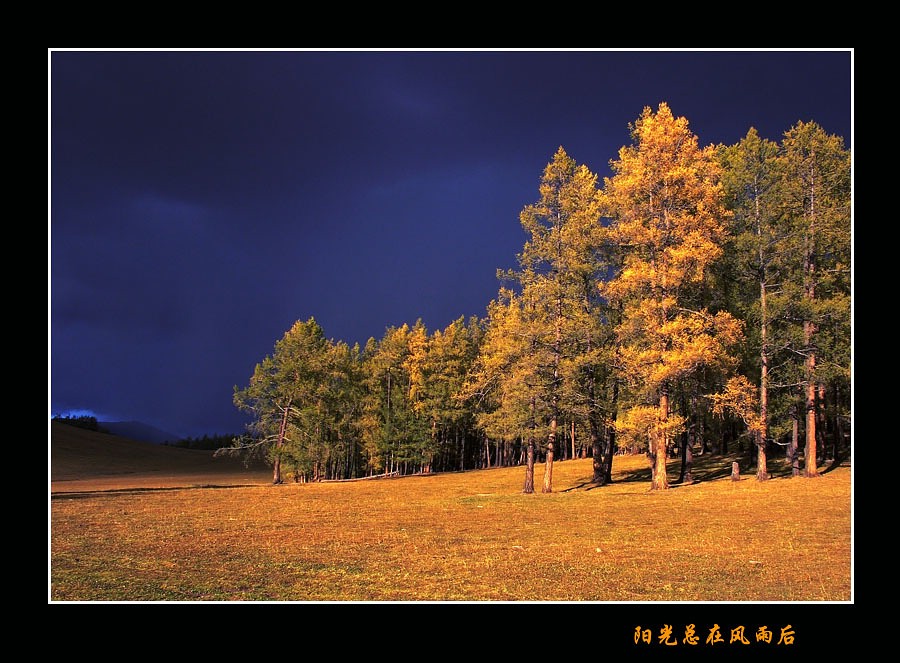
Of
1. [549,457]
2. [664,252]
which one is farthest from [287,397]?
[664,252]

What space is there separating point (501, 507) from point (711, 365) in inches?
452

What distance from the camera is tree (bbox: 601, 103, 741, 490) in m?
25.0

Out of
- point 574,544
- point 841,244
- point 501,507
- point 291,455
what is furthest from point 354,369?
point 574,544

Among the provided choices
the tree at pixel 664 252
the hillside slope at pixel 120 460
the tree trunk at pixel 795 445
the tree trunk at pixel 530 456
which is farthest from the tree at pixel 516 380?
the hillside slope at pixel 120 460

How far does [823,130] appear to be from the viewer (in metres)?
27.7

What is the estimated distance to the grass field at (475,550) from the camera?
8977 mm

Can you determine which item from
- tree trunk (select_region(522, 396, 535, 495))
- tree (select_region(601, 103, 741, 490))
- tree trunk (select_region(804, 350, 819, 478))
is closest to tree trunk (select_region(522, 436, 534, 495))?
tree trunk (select_region(522, 396, 535, 495))

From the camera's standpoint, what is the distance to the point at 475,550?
12.3 meters

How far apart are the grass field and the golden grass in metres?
0.04

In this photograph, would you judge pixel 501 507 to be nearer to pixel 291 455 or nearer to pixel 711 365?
pixel 711 365

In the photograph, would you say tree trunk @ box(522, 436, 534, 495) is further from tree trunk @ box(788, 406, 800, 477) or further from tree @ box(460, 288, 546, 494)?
tree trunk @ box(788, 406, 800, 477)

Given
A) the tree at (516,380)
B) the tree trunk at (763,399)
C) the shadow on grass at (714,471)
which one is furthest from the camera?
the shadow on grass at (714,471)

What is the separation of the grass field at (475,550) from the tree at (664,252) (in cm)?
524

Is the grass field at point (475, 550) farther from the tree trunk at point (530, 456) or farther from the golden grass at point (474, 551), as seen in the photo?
the tree trunk at point (530, 456)
